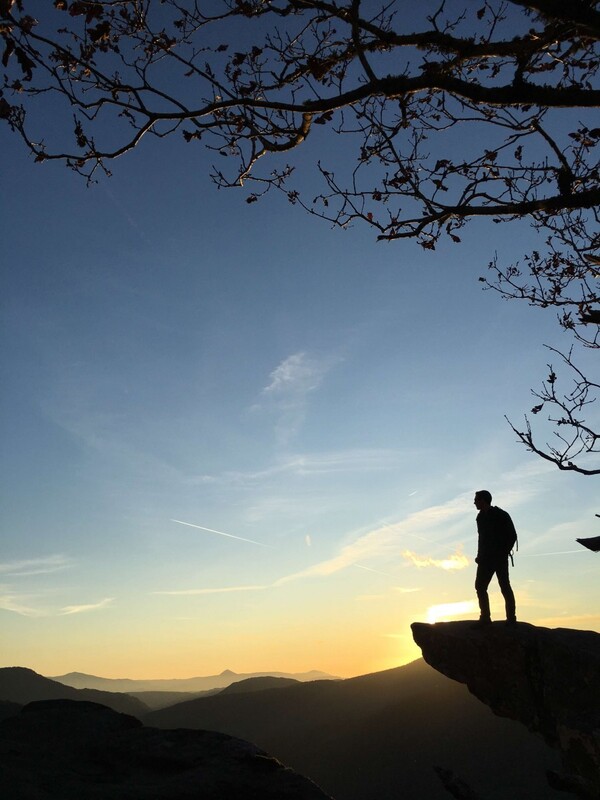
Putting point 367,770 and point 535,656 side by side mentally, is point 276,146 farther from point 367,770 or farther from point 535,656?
point 367,770

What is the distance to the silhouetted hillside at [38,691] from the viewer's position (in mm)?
87581

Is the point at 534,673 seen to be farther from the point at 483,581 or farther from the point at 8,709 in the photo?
the point at 8,709

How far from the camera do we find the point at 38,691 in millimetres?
91125

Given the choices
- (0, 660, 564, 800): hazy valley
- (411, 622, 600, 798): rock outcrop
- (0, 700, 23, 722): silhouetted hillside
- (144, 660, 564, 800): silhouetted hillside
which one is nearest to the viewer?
(411, 622, 600, 798): rock outcrop

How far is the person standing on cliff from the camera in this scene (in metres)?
12.8

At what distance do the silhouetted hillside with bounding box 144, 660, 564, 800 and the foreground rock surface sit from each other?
25693mm

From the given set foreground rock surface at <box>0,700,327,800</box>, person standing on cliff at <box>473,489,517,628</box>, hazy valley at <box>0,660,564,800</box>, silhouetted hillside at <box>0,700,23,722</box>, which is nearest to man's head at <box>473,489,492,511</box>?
person standing on cliff at <box>473,489,517,628</box>

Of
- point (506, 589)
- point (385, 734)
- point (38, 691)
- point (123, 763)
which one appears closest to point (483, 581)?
point (506, 589)

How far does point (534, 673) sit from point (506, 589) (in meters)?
2.45

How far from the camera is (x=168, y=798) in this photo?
20.8 feet

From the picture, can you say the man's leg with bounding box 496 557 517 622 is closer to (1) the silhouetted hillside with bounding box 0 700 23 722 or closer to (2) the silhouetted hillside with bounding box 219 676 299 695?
(1) the silhouetted hillside with bounding box 0 700 23 722

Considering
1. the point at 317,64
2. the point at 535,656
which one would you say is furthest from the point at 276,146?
the point at 535,656

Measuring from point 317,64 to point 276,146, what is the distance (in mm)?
1250

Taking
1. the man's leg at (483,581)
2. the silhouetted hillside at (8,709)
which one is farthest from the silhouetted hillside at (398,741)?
the man's leg at (483,581)
